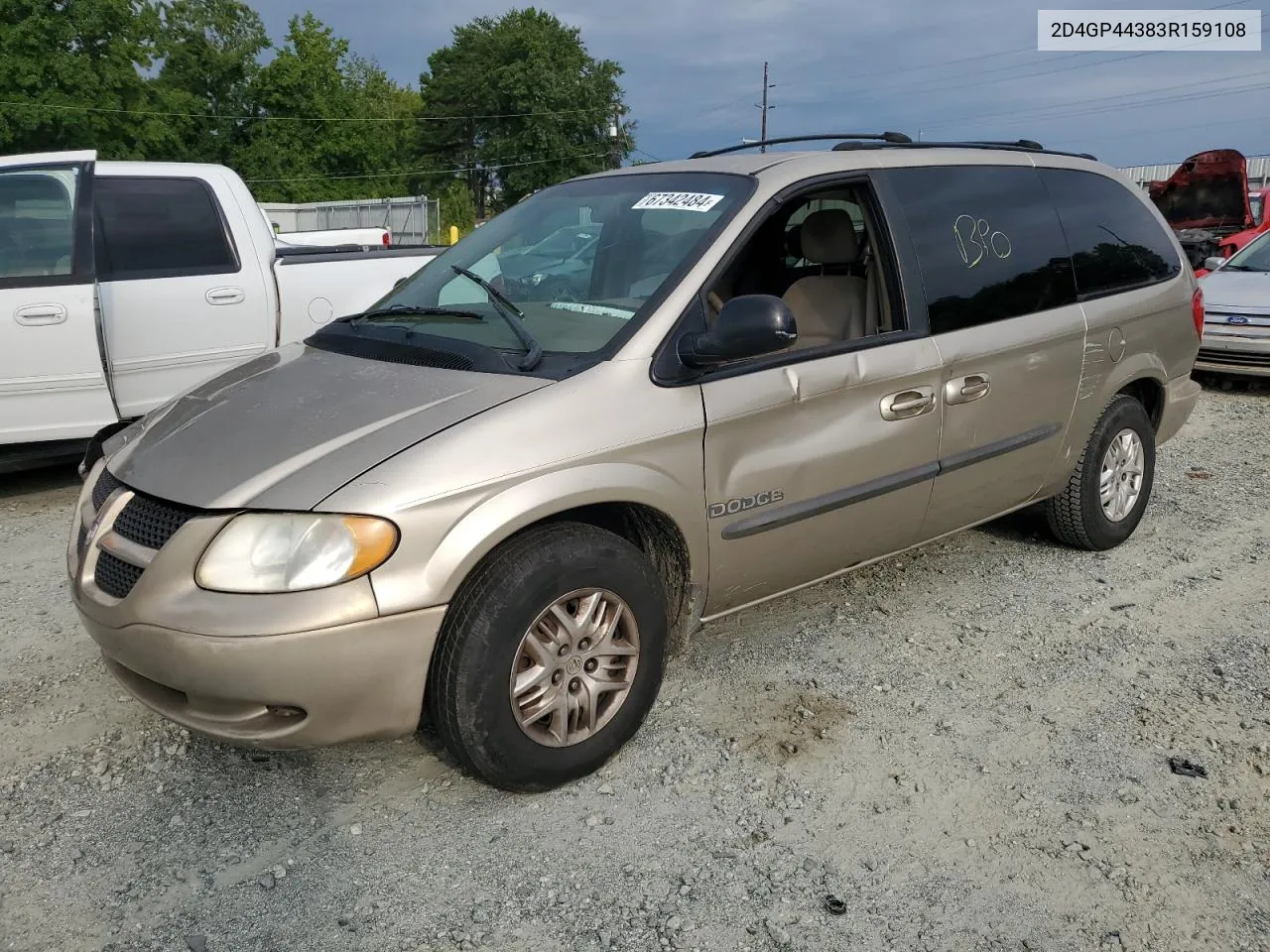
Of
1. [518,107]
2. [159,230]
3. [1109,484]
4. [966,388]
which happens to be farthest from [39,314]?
[518,107]

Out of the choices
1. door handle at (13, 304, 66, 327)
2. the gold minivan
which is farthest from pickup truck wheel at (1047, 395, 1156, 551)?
door handle at (13, 304, 66, 327)

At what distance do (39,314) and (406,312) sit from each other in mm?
3007

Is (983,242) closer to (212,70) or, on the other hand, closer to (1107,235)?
(1107,235)

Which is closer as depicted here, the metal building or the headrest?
the headrest

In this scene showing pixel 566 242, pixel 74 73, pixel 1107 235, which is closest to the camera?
pixel 566 242

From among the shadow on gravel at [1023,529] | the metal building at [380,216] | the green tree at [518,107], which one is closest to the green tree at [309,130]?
the green tree at [518,107]

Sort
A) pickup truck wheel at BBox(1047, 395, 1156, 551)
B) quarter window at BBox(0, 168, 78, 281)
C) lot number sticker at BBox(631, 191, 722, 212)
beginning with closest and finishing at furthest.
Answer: lot number sticker at BBox(631, 191, 722, 212) < pickup truck wheel at BBox(1047, 395, 1156, 551) < quarter window at BBox(0, 168, 78, 281)

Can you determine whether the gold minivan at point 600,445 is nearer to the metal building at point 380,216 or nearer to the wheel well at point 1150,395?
the wheel well at point 1150,395

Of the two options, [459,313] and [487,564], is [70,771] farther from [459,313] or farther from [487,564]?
[459,313]

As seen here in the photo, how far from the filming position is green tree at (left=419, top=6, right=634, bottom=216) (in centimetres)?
7050

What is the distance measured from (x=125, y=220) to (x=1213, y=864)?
608cm

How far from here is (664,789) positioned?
3018 millimetres

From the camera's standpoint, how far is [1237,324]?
Answer: 8.98 meters

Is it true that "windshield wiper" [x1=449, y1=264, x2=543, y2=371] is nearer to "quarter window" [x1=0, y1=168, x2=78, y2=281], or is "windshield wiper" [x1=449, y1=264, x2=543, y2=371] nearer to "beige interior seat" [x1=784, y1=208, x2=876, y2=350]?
"beige interior seat" [x1=784, y1=208, x2=876, y2=350]
